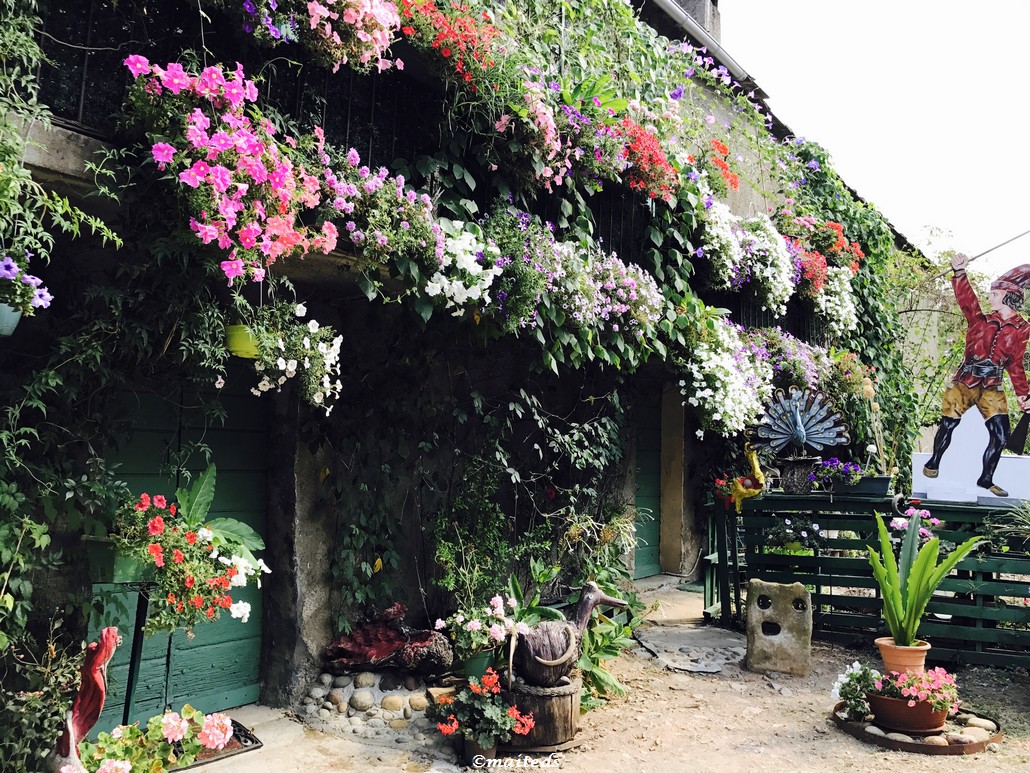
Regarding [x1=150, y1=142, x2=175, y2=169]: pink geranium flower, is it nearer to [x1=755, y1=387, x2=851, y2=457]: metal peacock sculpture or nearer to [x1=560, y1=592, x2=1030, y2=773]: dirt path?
[x1=560, y1=592, x2=1030, y2=773]: dirt path

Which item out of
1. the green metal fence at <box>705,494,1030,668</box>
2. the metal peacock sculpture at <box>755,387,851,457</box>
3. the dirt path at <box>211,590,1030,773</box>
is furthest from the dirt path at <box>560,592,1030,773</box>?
the metal peacock sculpture at <box>755,387,851,457</box>

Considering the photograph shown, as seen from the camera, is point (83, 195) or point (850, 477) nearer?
point (83, 195)

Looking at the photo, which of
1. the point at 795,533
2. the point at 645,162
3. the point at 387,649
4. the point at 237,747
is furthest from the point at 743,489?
the point at 237,747

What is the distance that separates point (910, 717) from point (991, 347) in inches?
161

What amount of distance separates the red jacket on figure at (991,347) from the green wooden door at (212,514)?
6.24 m

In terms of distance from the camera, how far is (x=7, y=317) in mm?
2875

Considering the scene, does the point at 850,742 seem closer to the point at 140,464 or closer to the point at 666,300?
the point at 666,300

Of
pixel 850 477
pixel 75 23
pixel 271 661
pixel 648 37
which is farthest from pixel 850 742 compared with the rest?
pixel 648 37

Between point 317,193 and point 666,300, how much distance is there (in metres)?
3.87

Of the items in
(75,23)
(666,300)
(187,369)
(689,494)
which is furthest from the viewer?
(689,494)

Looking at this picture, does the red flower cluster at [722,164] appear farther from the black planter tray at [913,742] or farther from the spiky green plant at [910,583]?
the black planter tray at [913,742]

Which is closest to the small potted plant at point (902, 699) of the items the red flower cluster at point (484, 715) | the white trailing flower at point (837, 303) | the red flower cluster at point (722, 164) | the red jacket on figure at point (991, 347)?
the red flower cluster at point (484, 715)

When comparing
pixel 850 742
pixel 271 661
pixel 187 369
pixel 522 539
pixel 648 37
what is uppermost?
pixel 648 37

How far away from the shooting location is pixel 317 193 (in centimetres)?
381
